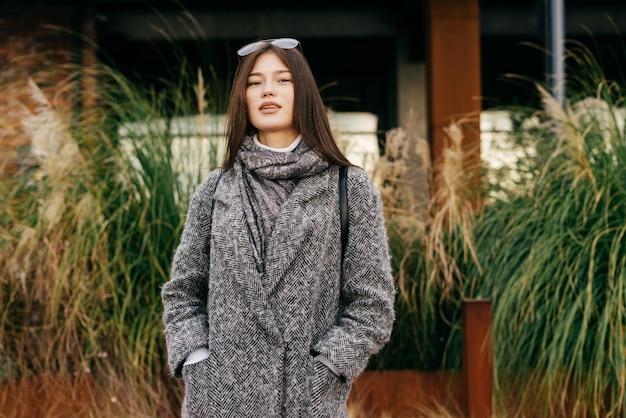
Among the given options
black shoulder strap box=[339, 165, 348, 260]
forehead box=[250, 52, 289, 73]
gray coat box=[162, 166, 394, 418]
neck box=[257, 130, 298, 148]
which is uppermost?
forehead box=[250, 52, 289, 73]

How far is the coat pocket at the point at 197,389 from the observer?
1.69 m

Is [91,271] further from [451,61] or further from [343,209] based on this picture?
[451,61]

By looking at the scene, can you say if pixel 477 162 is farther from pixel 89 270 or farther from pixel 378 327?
pixel 378 327

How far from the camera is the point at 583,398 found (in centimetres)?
321

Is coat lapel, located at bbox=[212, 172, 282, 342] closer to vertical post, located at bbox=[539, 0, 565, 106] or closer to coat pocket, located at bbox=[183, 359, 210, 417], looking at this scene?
coat pocket, located at bbox=[183, 359, 210, 417]

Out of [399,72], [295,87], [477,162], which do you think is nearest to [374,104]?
[399,72]

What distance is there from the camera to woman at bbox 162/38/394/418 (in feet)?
5.53

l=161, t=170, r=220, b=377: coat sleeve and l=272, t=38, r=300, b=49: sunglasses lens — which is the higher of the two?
l=272, t=38, r=300, b=49: sunglasses lens

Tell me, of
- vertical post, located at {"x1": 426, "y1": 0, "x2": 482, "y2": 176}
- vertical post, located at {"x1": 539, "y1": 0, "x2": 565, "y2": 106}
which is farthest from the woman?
vertical post, located at {"x1": 426, "y1": 0, "x2": 482, "y2": 176}

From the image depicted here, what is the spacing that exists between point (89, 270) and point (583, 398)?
216 centimetres

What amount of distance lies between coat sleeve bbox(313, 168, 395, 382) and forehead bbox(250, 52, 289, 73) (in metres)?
0.30

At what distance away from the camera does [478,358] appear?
11.0 feet

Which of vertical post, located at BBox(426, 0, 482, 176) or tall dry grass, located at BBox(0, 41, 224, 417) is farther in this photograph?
vertical post, located at BBox(426, 0, 482, 176)

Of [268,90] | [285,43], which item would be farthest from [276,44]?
[268,90]
